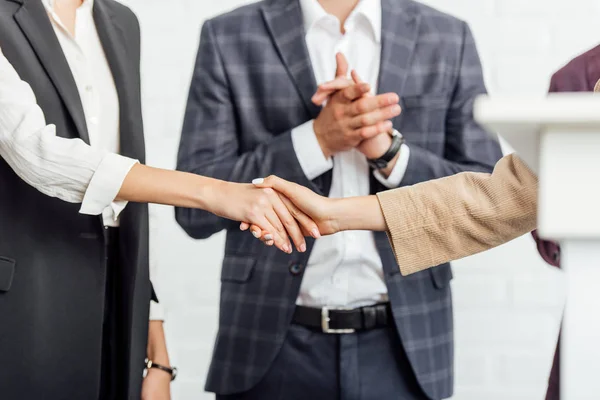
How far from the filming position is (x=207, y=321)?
241 centimetres

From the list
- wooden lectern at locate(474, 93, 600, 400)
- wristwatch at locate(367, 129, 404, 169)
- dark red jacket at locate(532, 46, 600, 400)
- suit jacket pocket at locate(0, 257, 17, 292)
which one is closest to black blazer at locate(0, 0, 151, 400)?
suit jacket pocket at locate(0, 257, 17, 292)

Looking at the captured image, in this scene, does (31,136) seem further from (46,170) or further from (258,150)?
(258,150)

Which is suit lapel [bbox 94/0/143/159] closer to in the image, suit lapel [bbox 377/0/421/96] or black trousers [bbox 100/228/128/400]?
black trousers [bbox 100/228/128/400]

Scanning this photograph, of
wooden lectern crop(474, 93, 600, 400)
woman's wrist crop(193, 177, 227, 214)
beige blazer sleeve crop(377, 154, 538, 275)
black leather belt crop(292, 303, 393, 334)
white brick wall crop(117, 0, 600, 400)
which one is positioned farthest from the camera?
white brick wall crop(117, 0, 600, 400)

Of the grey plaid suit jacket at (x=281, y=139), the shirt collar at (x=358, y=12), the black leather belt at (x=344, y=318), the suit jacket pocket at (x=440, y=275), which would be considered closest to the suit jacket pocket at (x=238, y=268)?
the grey plaid suit jacket at (x=281, y=139)

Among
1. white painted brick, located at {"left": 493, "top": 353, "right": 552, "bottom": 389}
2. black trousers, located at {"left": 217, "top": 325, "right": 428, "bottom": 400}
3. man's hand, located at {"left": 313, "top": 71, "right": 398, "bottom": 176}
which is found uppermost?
man's hand, located at {"left": 313, "top": 71, "right": 398, "bottom": 176}

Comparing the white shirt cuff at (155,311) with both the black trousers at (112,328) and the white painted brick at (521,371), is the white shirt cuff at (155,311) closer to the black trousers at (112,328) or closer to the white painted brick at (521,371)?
the black trousers at (112,328)

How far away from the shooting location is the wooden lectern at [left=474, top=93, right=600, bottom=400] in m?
0.61

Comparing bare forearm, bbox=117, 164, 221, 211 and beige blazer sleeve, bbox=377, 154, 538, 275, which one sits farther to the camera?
bare forearm, bbox=117, 164, 221, 211

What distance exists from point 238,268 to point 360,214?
0.34m

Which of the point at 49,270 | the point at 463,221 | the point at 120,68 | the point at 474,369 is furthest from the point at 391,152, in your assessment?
the point at 474,369

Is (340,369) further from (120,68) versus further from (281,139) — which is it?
(120,68)

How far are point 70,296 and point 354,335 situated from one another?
48 centimetres

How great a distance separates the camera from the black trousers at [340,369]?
1.50 metres
